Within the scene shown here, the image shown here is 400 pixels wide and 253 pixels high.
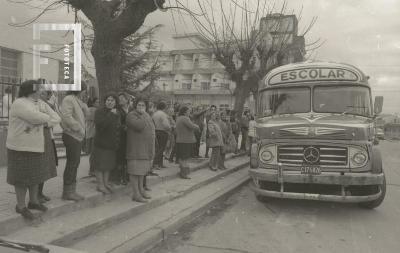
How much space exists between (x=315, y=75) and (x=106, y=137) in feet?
14.7

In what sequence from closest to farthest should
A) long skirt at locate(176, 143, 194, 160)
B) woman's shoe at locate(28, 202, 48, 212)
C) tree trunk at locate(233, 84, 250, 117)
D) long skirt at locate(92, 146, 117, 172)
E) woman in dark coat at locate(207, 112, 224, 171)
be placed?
woman's shoe at locate(28, 202, 48, 212) < long skirt at locate(92, 146, 117, 172) < long skirt at locate(176, 143, 194, 160) < woman in dark coat at locate(207, 112, 224, 171) < tree trunk at locate(233, 84, 250, 117)

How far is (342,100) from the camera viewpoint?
8242 mm

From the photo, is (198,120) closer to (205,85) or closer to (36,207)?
(36,207)

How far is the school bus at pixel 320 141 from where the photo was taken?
7207mm

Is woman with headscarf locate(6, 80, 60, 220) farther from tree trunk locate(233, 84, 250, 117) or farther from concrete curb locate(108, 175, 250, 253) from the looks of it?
tree trunk locate(233, 84, 250, 117)

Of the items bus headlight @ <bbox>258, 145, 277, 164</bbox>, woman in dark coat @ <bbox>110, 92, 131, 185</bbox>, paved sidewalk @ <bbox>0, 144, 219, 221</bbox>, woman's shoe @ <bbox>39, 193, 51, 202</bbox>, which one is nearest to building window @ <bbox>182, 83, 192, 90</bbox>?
paved sidewalk @ <bbox>0, 144, 219, 221</bbox>

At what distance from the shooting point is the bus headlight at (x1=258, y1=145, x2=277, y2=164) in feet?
25.1

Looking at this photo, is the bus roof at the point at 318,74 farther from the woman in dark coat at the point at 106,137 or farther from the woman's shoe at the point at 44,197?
the woman's shoe at the point at 44,197

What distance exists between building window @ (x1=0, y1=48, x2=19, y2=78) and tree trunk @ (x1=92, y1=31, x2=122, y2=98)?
8.01 m

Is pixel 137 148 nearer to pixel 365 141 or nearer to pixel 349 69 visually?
pixel 365 141

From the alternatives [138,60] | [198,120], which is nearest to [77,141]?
[198,120]

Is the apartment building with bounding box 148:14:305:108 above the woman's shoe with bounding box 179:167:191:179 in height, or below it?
above

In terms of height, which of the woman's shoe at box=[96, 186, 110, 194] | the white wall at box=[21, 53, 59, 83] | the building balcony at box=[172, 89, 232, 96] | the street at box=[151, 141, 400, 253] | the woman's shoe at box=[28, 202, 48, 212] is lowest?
the street at box=[151, 141, 400, 253]

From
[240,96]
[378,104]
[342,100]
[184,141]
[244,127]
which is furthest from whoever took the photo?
[240,96]
